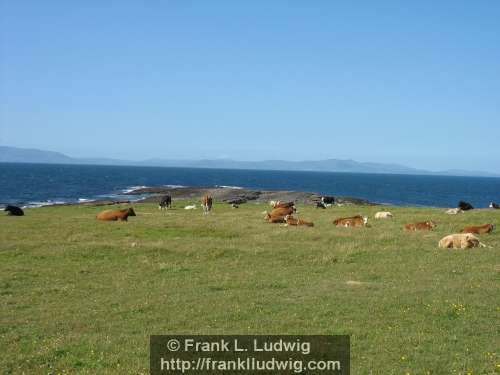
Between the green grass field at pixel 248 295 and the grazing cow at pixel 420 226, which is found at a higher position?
the grazing cow at pixel 420 226

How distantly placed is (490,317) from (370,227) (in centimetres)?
1801

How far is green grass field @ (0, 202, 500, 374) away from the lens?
35.1 ft

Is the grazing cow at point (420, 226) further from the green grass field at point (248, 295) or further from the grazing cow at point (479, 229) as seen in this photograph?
the grazing cow at point (479, 229)

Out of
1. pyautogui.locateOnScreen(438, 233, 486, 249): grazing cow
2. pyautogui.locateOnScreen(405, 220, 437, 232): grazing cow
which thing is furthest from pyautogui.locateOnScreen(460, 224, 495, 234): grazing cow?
pyautogui.locateOnScreen(438, 233, 486, 249): grazing cow

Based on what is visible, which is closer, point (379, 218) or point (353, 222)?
point (353, 222)

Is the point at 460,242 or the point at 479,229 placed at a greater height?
the point at 479,229

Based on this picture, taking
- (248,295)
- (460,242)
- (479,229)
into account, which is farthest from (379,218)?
(248,295)

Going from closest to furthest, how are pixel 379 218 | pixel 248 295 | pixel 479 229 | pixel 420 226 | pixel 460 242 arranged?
pixel 248 295 < pixel 460 242 < pixel 479 229 < pixel 420 226 < pixel 379 218

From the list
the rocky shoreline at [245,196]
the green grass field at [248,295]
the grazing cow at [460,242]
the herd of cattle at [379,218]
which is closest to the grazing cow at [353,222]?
the herd of cattle at [379,218]

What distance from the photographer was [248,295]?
1566cm

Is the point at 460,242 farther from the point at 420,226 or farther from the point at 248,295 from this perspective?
the point at 248,295

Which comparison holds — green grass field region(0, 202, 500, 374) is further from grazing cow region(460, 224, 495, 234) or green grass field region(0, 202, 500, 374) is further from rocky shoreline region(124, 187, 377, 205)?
rocky shoreline region(124, 187, 377, 205)

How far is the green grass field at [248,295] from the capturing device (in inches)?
422

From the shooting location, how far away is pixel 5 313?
46.5 feet
